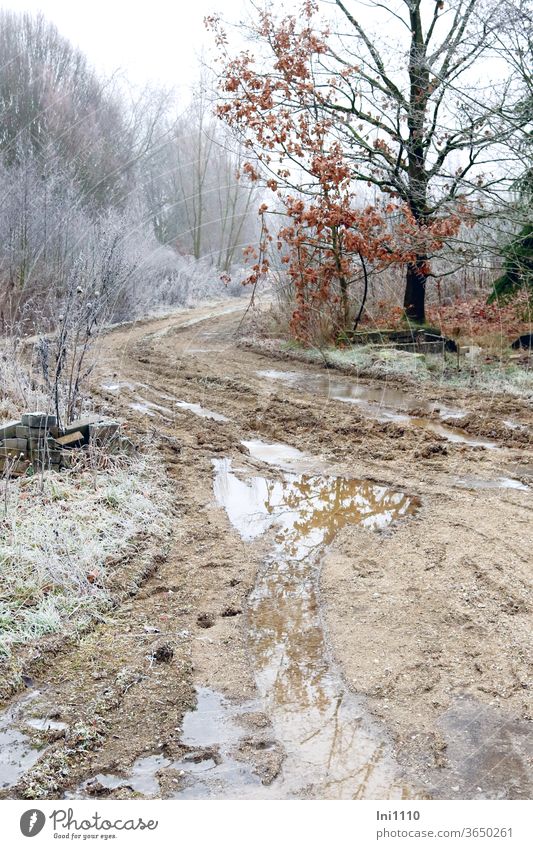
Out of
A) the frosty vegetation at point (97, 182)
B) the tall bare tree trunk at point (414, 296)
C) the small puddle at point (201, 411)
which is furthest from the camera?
the frosty vegetation at point (97, 182)

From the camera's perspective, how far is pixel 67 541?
4.95 meters

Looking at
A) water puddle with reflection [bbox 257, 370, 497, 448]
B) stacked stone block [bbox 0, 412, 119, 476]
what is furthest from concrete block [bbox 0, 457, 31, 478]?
water puddle with reflection [bbox 257, 370, 497, 448]

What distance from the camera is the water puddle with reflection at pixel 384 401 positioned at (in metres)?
8.70

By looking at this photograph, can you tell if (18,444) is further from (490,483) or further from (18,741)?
(490,483)

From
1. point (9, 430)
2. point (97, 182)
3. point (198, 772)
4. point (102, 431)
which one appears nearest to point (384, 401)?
point (102, 431)

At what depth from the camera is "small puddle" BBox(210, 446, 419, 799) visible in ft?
9.99

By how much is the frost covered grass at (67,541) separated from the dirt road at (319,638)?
0.22m

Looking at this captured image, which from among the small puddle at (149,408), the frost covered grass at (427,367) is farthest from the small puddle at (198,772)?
the frost covered grass at (427,367)

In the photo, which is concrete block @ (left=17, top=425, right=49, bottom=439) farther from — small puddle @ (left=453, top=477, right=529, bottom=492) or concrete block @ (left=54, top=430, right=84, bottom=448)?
small puddle @ (left=453, top=477, right=529, bottom=492)

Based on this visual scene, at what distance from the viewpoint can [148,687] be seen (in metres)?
3.64

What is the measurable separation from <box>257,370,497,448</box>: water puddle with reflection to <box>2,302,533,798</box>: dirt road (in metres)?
0.41

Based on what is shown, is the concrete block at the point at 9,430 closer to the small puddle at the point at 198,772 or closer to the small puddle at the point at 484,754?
the small puddle at the point at 198,772

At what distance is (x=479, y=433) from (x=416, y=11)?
28.6ft
